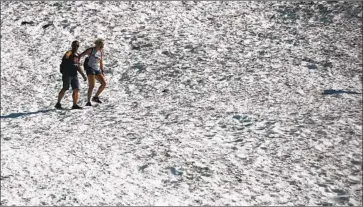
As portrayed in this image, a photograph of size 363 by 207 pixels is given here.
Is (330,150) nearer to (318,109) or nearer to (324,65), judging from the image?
(318,109)

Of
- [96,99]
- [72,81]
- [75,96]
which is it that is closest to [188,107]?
[96,99]

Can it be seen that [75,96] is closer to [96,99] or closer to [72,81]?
[72,81]

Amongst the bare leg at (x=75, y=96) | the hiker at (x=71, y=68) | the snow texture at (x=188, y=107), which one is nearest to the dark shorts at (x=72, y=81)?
the hiker at (x=71, y=68)

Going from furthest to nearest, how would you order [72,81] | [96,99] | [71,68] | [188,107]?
[96,99] → [72,81] → [71,68] → [188,107]

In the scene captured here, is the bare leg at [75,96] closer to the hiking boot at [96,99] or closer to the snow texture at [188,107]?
the snow texture at [188,107]

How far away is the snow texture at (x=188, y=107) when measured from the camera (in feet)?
27.8

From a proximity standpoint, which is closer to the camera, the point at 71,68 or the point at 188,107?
the point at 188,107

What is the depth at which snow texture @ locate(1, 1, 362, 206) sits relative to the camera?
27.8 ft

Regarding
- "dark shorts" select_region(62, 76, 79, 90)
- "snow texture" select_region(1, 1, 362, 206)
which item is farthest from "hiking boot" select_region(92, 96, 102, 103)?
"dark shorts" select_region(62, 76, 79, 90)

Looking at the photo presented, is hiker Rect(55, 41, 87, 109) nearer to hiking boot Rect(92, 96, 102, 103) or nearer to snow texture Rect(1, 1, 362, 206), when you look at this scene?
hiking boot Rect(92, 96, 102, 103)

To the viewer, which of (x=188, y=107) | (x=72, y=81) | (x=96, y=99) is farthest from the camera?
(x=96, y=99)

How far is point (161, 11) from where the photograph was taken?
790 inches

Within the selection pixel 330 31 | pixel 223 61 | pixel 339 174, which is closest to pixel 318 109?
pixel 339 174

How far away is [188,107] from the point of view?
12.6m
